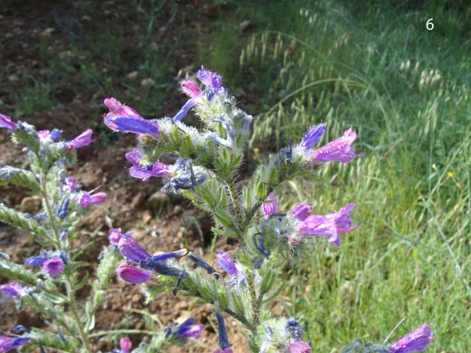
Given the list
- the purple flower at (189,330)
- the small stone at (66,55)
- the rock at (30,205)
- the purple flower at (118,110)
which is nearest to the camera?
the purple flower at (118,110)

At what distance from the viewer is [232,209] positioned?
120 cm

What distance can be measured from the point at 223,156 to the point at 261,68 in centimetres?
366

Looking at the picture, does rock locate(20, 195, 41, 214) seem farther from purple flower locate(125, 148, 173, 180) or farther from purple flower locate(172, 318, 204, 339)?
purple flower locate(125, 148, 173, 180)

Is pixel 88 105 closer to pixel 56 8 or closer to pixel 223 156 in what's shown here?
pixel 56 8

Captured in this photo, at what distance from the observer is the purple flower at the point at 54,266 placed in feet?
5.57

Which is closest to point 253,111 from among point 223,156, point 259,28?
point 259,28

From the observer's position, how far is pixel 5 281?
8.14 ft

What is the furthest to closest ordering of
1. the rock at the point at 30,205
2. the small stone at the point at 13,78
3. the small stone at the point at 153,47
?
the small stone at the point at 153,47, the small stone at the point at 13,78, the rock at the point at 30,205

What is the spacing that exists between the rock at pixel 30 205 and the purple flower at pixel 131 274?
2.12 m

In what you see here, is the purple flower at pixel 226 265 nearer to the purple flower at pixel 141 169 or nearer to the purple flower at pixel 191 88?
the purple flower at pixel 141 169

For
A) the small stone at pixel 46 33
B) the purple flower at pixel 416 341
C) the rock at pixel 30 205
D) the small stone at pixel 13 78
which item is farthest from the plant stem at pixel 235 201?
the small stone at pixel 46 33

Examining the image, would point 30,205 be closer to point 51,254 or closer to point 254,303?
point 51,254

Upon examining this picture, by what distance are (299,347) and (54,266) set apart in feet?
3.74

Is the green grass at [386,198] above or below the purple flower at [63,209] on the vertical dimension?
below
